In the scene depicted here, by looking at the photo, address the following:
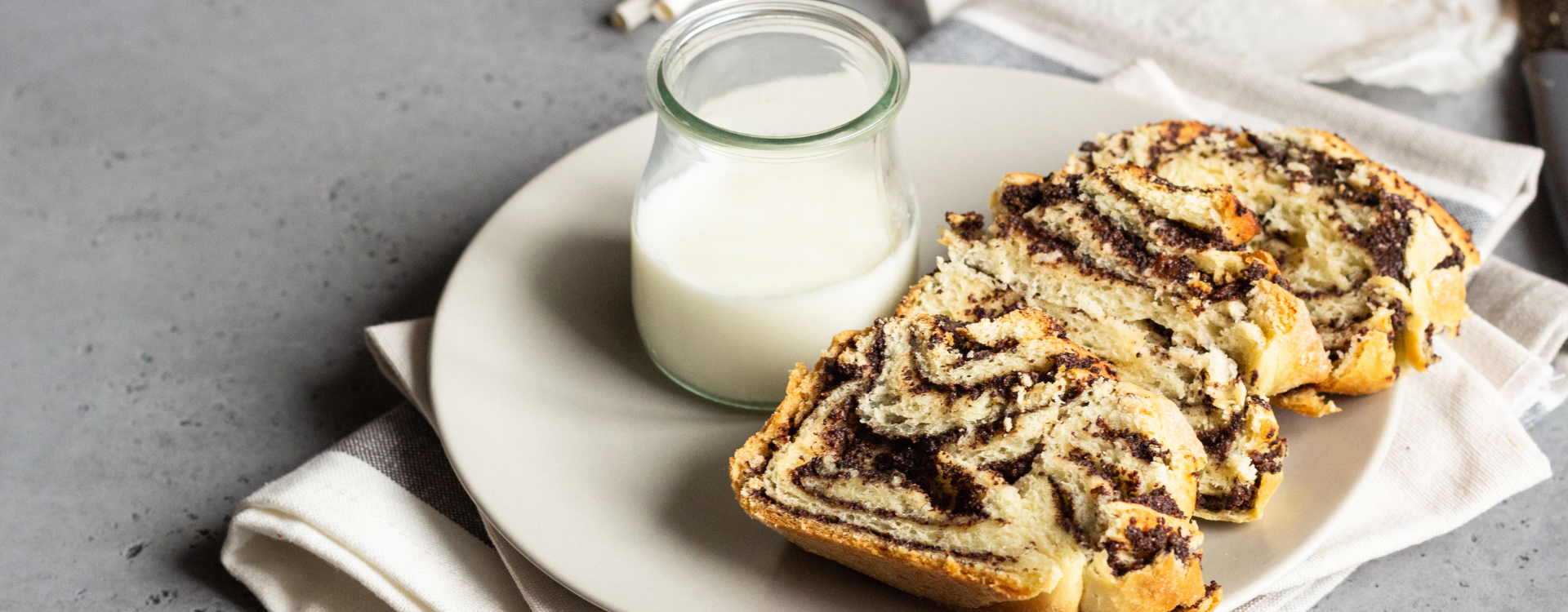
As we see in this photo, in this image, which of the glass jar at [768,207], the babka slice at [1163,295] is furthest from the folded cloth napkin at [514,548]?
the glass jar at [768,207]

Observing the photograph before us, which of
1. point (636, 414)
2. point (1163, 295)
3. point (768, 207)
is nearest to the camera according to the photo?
point (1163, 295)

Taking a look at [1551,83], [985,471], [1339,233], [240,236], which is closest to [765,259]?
[985,471]

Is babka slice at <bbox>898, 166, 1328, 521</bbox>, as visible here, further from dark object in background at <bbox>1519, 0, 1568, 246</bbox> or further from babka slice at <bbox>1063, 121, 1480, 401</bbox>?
dark object in background at <bbox>1519, 0, 1568, 246</bbox>

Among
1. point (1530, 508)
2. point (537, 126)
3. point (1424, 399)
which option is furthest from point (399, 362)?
point (1530, 508)

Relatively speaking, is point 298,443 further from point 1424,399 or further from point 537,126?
point 1424,399

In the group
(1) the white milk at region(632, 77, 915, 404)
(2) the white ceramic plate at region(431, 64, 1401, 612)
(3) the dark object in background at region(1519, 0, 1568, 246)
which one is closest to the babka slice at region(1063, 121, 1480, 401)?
(2) the white ceramic plate at region(431, 64, 1401, 612)

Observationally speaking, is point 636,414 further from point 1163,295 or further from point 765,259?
point 1163,295

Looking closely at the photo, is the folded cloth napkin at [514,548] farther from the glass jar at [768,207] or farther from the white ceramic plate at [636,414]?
the glass jar at [768,207]
